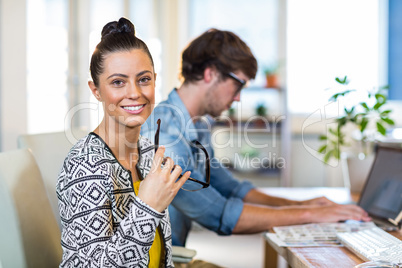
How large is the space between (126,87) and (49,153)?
60cm

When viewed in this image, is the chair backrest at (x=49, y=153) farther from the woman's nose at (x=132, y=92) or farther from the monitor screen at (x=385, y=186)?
the monitor screen at (x=385, y=186)

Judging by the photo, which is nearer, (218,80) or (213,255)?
(218,80)

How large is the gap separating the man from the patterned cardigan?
48cm

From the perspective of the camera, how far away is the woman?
92 centimetres

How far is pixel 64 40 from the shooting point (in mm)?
3486

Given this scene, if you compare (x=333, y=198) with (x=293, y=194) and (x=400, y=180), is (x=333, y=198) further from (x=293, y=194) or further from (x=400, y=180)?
(x=400, y=180)

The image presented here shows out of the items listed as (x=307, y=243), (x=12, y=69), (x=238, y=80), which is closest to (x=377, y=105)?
(x=238, y=80)

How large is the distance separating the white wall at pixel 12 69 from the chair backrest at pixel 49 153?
4.38 feet

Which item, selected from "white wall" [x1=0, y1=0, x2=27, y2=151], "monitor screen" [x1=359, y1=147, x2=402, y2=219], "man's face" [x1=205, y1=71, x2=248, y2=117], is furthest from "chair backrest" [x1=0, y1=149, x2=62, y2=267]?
"white wall" [x1=0, y1=0, x2=27, y2=151]

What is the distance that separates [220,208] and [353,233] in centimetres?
43

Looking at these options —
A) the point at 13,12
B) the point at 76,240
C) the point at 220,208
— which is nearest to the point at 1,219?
the point at 76,240

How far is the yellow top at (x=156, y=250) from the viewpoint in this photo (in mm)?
1104

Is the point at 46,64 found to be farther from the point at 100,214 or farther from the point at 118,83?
the point at 100,214

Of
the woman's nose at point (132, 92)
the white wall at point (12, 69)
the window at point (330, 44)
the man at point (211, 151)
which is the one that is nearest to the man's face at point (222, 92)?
the man at point (211, 151)
